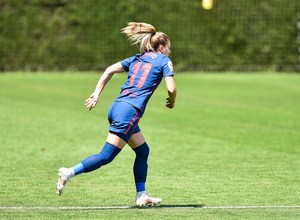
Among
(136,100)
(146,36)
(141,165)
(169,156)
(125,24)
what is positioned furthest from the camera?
(125,24)

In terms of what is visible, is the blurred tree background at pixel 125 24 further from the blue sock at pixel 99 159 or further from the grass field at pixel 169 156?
the blue sock at pixel 99 159

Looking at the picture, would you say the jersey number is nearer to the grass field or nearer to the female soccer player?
the female soccer player

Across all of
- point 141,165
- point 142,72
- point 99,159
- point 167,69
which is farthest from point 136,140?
point 167,69

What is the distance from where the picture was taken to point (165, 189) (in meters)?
9.82

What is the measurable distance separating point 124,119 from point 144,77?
0.51m

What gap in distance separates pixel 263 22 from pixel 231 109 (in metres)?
12.1

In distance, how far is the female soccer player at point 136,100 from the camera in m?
8.26

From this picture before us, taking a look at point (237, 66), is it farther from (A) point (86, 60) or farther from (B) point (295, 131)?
(B) point (295, 131)

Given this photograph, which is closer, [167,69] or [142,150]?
[167,69]

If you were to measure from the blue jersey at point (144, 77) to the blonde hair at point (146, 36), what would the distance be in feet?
0.34

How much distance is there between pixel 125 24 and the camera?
31.5m

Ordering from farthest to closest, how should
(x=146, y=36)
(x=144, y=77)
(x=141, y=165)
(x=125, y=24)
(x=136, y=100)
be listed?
(x=125, y=24), (x=141, y=165), (x=146, y=36), (x=144, y=77), (x=136, y=100)

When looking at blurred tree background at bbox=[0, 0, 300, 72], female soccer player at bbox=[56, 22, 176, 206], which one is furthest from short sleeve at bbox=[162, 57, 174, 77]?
blurred tree background at bbox=[0, 0, 300, 72]

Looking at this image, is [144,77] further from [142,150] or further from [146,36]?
[142,150]
